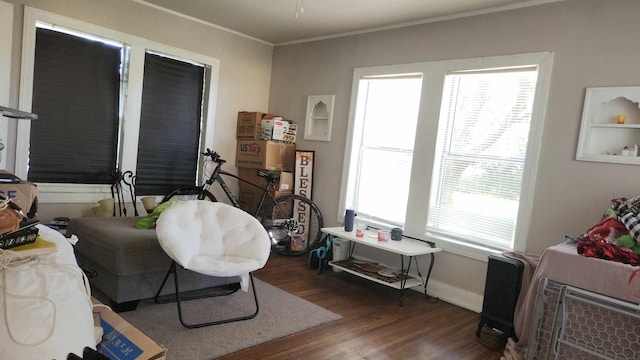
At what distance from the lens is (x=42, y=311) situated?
4.46 feet

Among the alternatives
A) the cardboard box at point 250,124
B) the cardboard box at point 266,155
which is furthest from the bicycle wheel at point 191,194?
the cardboard box at point 250,124

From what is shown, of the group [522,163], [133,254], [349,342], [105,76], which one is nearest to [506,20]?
[522,163]

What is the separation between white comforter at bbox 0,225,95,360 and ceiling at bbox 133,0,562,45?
308 cm

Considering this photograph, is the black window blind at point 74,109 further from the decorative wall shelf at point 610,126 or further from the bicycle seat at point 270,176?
the decorative wall shelf at point 610,126

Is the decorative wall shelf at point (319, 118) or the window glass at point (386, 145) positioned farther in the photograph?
the decorative wall shelf at point (319, 118)

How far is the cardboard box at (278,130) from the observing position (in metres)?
4.86

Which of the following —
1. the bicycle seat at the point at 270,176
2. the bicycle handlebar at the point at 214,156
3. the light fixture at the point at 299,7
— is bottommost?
the bicycle seat at the point at 270,176

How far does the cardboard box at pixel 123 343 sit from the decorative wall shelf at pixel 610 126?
3.01 m

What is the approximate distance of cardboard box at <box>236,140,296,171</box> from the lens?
4.79m

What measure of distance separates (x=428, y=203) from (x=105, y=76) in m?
3.42

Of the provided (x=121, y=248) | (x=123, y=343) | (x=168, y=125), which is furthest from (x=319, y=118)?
(x=123, y=343)

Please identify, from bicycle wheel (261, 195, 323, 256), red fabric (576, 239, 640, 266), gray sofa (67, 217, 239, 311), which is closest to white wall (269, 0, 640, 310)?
red fabric (576, 239, 640, 266)

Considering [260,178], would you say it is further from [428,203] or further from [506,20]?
[506,20]

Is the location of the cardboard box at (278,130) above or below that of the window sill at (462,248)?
above
